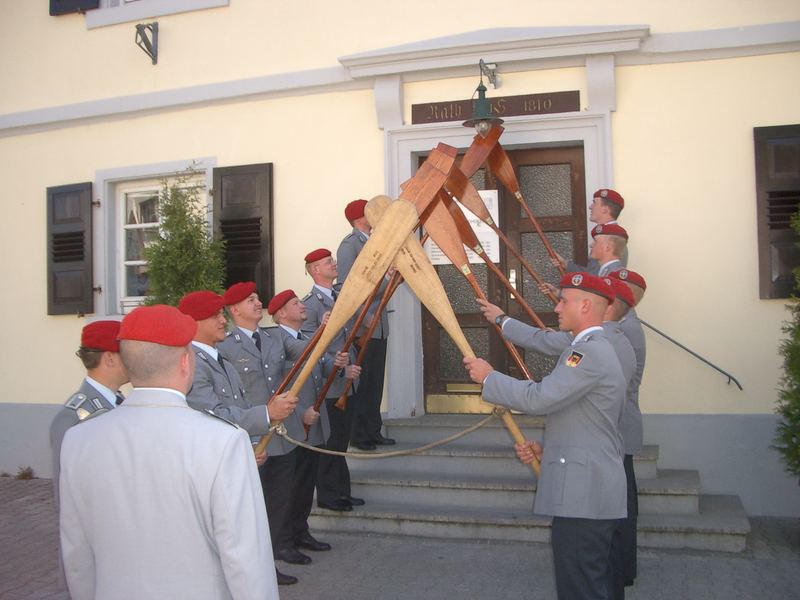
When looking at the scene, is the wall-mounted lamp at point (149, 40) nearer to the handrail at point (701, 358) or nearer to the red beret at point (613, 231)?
the red beret at point (613, 231)

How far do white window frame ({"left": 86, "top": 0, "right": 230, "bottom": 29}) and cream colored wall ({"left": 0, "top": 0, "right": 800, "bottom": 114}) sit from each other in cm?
7

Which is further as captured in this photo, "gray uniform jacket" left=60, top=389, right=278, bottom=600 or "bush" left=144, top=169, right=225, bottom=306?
"bush" left=144, top=169, right=225, bottom=306

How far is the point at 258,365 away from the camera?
5.07 meters

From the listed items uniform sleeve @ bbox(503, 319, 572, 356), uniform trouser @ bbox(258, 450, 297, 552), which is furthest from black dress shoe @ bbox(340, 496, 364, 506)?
uniform sleeve @ bbox(503, 319, 572, 356)

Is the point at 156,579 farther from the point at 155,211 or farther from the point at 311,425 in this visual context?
the point at 155,211

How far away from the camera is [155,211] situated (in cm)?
873

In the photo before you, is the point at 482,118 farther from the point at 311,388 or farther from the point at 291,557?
the point at 291,557

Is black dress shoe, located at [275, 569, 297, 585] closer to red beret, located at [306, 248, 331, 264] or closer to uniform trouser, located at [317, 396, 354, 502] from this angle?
uniform trouser, located at [317, 396, 354, 502]

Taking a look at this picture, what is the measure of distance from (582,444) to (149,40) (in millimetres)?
6868

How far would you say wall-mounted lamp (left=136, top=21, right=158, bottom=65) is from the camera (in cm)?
828

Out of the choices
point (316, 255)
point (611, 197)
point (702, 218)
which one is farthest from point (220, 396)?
point (702, 218)

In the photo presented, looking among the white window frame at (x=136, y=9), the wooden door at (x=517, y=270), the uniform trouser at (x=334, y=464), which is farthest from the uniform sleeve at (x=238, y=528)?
the white window frame at (x=136, y=9)

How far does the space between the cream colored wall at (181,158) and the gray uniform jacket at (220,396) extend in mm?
3307

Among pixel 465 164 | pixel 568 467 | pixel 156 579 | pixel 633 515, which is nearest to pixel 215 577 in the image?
pixel 156 579
